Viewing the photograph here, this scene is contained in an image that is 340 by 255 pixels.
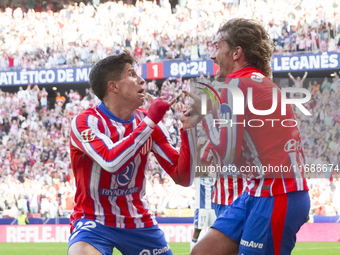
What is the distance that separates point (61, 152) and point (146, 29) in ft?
21.2

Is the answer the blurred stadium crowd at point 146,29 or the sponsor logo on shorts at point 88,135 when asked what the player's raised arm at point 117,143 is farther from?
the blurred stadium crowd at point 146,29

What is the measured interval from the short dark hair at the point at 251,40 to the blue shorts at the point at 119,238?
1477mm

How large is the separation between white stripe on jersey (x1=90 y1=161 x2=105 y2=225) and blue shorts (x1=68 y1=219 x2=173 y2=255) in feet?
0.20

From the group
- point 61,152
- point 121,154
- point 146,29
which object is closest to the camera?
point 121,154

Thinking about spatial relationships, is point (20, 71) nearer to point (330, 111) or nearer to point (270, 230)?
point (330, 111)

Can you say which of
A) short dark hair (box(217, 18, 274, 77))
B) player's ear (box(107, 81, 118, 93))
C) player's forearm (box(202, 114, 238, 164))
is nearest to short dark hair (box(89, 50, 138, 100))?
player's ear (box(107, 81, 118, 93))

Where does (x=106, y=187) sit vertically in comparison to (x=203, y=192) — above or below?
above

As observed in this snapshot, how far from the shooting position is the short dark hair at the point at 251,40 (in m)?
3.08

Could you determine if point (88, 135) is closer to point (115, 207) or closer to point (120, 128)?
point (120, 128)

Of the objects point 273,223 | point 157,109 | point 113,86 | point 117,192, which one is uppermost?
point 113,86

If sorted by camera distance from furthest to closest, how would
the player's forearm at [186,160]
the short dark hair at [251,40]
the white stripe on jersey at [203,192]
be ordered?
the white stripe on jersey at [203,192] < the player's forearm at [186,160] < the short dark hair at [251,40]

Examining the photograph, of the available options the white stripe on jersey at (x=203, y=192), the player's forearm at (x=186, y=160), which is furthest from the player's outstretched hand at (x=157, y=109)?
the white stripe on jersey at (x=203, y=192)

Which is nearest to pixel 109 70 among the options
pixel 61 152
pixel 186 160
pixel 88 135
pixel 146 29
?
pixel 88 135

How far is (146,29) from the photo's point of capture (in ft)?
69.2
